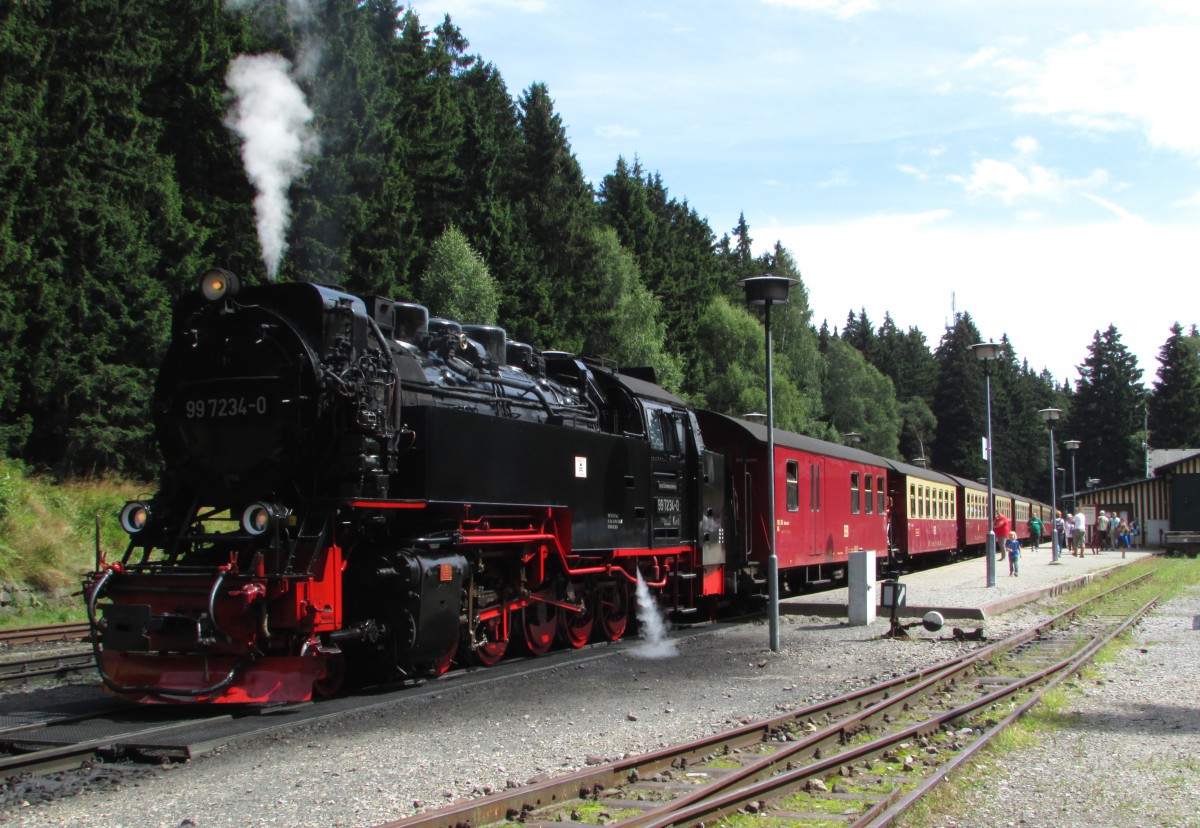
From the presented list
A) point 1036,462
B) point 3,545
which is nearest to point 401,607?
point 3,545

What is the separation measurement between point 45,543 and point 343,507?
1018cm

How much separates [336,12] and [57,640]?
18.7 meters

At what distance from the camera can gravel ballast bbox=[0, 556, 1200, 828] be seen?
507cm

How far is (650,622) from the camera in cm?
1243

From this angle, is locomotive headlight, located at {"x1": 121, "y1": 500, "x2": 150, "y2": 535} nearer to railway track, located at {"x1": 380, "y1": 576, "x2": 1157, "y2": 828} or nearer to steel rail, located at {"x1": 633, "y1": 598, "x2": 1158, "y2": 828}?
railway track, located at {"x1": 380, "y1": 576, "x2": 1157, "y2": 828}

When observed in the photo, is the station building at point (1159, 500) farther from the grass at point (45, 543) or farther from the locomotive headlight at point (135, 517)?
the locomotive headlight at point (135, 517)

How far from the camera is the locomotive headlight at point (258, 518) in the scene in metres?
7.23

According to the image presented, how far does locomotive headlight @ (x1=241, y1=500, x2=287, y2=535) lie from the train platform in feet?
30.2

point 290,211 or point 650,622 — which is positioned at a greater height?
point 290,211

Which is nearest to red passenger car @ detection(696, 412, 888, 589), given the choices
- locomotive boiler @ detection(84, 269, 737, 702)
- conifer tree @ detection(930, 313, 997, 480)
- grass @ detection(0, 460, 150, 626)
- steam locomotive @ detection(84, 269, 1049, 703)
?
steam locomotive @ detection(84, 269, 1049, 703)

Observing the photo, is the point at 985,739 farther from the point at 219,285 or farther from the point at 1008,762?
the point at 219,285

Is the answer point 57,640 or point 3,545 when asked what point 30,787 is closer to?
point 57,640

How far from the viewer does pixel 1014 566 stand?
2280 cm

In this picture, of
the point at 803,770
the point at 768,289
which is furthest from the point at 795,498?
the point at 803,770
